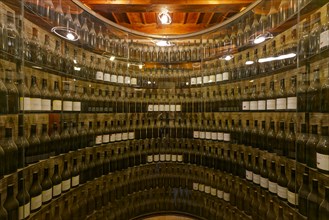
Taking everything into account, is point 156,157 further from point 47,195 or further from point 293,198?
point 293,198

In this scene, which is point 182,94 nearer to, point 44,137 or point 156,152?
point 156,152

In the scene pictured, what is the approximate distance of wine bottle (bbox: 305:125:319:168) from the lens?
1313 mm

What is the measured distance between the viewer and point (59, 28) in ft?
6.68

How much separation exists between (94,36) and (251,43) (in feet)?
6.03

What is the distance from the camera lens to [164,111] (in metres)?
3.41

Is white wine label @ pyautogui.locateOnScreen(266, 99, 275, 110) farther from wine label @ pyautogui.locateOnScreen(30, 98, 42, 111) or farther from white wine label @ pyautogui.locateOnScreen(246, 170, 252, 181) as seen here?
wine label @ pyautogui.locateOnScreen(30, 98, 42, 111)

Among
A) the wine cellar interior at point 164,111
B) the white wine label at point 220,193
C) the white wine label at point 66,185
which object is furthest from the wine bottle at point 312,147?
the white wine label at point 66,185

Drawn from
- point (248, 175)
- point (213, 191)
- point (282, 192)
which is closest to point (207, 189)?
point (213, 191)

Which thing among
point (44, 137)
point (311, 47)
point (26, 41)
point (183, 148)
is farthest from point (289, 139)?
point (26, 41)

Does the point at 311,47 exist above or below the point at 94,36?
below

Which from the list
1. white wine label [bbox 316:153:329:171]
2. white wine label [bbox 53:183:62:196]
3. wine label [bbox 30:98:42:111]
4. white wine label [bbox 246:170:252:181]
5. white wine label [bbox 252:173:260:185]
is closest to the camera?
white wine label [bbox 316:153:329:171]

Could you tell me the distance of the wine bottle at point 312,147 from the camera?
4.31ft

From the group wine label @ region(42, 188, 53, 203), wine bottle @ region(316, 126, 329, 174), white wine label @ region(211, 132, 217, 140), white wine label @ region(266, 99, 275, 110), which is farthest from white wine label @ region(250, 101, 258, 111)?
wine label @ region(42, 188, 53, 203)

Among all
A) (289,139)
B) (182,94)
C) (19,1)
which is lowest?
(289,139)
